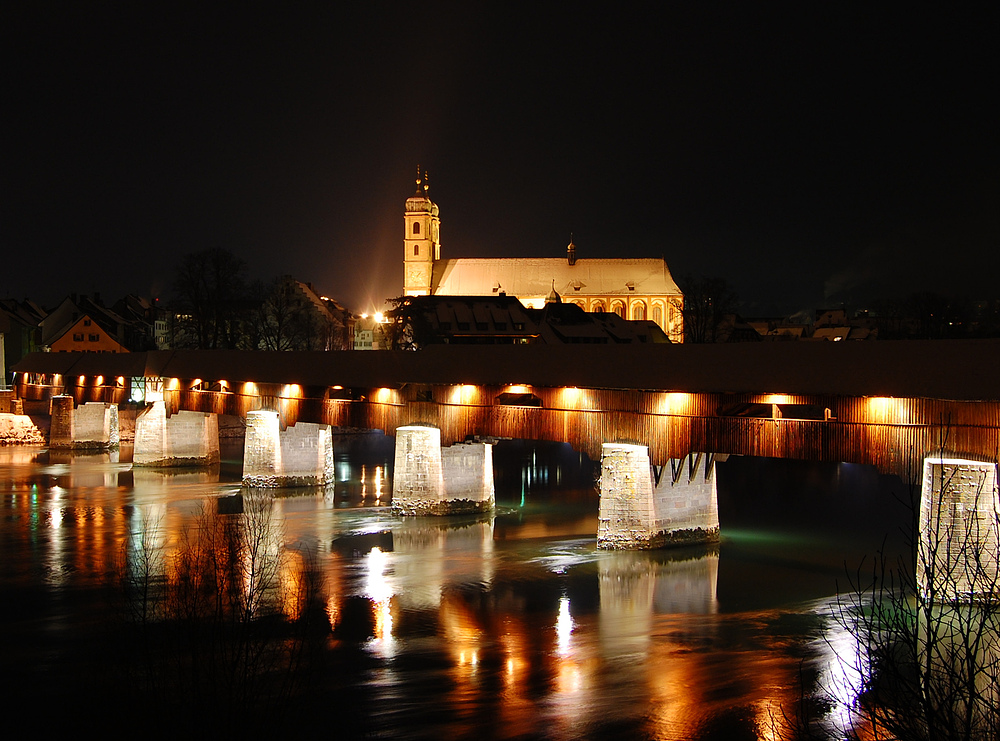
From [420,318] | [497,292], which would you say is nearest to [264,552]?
[420,318]

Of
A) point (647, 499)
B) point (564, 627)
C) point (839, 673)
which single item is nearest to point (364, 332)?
point (647, 499)

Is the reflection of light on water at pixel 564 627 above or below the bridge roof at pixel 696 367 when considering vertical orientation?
below

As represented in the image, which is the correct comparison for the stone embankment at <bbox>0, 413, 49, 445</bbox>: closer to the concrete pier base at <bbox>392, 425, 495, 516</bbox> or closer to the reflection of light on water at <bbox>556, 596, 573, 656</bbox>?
the concrete pier base at <bbox>392, 425, 495, 516</bbox>

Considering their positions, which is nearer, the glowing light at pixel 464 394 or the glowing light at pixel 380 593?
the glowing light at pixel 380 593

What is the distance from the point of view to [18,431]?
50.5 m

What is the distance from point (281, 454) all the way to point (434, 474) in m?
8.65

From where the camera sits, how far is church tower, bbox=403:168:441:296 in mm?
101750

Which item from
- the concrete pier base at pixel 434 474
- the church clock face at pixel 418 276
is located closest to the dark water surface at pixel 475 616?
the concrete pier base at pixel 434 474

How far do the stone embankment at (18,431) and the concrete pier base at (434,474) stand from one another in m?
29.3

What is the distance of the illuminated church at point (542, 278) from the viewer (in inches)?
3809

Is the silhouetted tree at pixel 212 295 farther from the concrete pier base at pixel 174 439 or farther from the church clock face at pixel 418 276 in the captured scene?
the church clock face at pixel 418 276

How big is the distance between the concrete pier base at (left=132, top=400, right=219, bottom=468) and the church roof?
55474mm

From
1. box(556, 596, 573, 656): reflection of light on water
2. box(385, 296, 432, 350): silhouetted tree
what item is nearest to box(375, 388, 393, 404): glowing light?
box(556, 596, 573, 656): reflection of light on water

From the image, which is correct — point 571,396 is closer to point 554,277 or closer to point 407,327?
point 407,327
